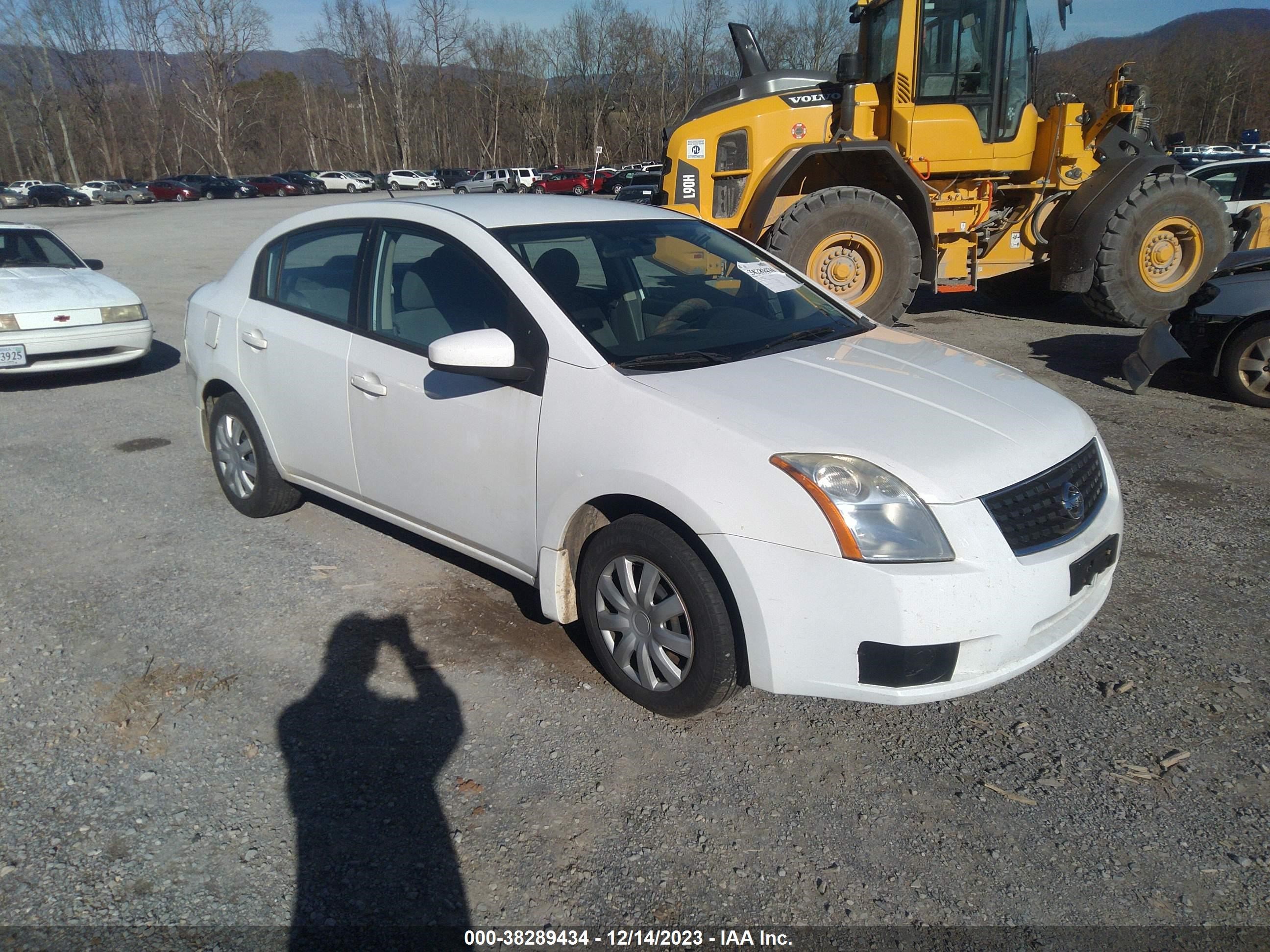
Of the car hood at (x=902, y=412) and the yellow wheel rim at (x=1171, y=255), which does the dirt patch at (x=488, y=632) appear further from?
the yellow wheel rim at (x=1171, y=255)

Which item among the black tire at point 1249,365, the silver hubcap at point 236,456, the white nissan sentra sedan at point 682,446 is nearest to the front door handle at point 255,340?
the white nissan sentra sedan at point 682,446

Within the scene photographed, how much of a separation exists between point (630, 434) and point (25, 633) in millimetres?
2793

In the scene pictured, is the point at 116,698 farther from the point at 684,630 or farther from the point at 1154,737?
the point at 1154,737

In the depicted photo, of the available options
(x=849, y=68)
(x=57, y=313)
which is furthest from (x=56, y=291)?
(x=849, y=68)

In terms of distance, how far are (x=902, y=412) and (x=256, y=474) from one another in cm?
341

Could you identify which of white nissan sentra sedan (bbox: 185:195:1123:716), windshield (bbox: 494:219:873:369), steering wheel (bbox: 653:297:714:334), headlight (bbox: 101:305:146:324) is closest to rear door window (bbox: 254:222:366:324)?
white nissan sentra sedan (bbox: 185:195:1123:716)

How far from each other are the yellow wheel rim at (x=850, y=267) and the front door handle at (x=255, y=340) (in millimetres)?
6118

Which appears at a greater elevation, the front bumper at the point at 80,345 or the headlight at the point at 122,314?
the headlight at the point at 122,314

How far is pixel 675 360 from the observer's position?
10.6ft

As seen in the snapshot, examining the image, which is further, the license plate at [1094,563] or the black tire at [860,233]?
the black tire at [860,233]

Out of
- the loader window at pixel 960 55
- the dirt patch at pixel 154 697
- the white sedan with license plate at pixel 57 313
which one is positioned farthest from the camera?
the loader window at pixel 960 55

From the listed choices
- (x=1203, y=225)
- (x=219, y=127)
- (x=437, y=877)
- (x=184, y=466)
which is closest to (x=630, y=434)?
(x=437, y=877)

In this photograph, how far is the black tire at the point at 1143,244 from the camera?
8.98 m

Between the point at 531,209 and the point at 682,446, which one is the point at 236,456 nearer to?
the point at 531,209
